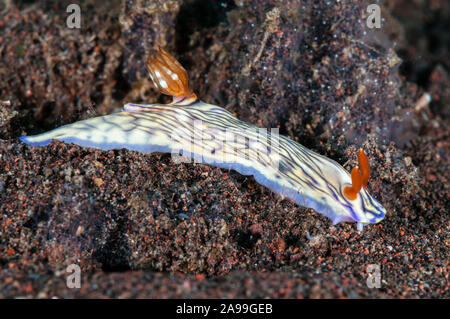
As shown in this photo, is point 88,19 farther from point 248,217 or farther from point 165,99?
point 248,217

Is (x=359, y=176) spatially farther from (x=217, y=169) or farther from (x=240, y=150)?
(x=217, y=169)

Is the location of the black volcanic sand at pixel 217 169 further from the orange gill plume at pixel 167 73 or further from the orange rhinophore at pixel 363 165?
the orange gill plume at pixel 167 73

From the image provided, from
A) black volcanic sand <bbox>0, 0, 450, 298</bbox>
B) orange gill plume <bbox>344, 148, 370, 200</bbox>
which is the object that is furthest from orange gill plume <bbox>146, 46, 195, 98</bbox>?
orange gill plume <bbox>344, 148, 370, 200</bbox>

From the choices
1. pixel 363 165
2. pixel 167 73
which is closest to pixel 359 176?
pixel 363 165

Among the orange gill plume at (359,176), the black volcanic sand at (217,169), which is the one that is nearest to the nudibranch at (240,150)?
the orange gill plume at (359,176)

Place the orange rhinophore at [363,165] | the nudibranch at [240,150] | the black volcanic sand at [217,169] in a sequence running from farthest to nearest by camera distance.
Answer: the nudibranch at [240,150] → the orange rhinophore at [363,165] → the black volcanic sand at [217,169]

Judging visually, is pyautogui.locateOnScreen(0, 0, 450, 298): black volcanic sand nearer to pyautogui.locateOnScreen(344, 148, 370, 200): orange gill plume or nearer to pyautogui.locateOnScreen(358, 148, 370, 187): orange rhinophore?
pyautogui.locateOnScreen(344, 148, 370, 200): orange gill plume
